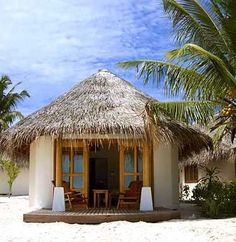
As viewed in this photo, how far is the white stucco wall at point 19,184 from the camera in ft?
102

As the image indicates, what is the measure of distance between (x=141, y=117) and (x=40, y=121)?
106 inches

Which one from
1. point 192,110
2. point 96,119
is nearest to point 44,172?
point 96,119

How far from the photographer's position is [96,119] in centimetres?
1262

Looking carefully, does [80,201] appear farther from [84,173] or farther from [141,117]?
[141,117]

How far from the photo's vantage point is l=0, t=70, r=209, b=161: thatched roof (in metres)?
12.3

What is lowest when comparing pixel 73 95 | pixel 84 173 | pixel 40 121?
pixel 84 173

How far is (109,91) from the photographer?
14312 millimetres

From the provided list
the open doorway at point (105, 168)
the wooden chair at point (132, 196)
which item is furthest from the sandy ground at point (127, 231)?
the open doorway at point (105, 168)

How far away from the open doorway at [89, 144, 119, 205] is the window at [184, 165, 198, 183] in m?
7.27

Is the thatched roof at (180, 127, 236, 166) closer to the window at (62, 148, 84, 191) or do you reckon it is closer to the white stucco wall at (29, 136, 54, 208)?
the window at (62, 148, 84, 191)

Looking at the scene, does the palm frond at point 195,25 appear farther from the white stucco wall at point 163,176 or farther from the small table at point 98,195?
the small table at point 98,195

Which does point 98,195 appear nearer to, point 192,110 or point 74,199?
point 74,199

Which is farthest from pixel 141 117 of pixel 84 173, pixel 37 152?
pixel 37 152

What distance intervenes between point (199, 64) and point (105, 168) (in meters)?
9.14
